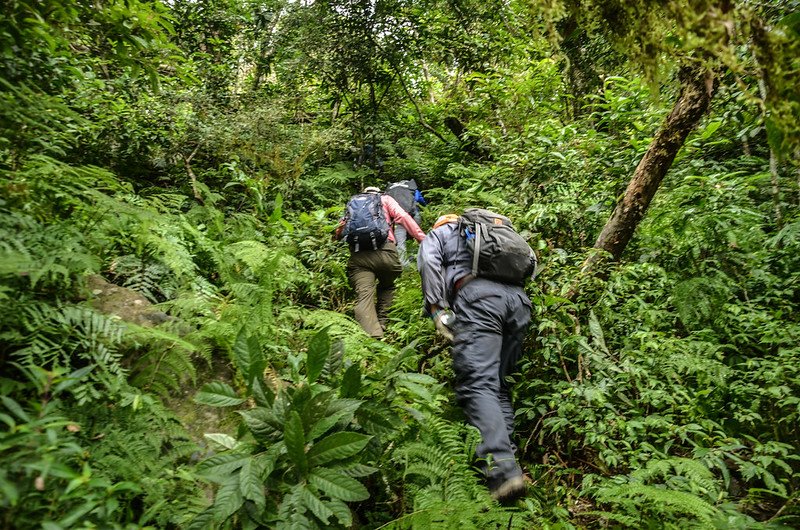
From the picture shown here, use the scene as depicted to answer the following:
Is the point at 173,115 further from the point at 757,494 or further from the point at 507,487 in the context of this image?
the point at 757,494

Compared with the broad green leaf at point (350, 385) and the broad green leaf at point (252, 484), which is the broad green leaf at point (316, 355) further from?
the broad green leaf at point (252, 484)

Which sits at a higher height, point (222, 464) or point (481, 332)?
point (481, 332)

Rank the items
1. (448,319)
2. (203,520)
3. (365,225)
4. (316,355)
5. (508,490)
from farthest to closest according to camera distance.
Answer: (365,225)
(448,319)
(508,490)
(316,355)
(203,520)

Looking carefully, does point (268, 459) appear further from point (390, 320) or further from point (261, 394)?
point (390, 320)

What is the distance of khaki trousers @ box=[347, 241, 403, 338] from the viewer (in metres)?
5.93

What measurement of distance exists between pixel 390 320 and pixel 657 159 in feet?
12.4

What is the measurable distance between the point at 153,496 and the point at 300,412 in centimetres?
84

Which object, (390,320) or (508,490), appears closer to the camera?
(508,490)

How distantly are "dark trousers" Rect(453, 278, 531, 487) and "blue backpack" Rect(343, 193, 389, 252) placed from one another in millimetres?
2164

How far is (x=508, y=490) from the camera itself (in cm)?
320

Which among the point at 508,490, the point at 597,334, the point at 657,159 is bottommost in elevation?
the point at 508,490

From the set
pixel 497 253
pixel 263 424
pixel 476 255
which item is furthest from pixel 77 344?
pixel 497 253

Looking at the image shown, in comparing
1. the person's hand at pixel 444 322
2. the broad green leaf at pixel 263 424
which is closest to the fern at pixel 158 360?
the broad green leaf at pixel 263 424

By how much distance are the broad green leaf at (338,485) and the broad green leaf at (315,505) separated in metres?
0.06
